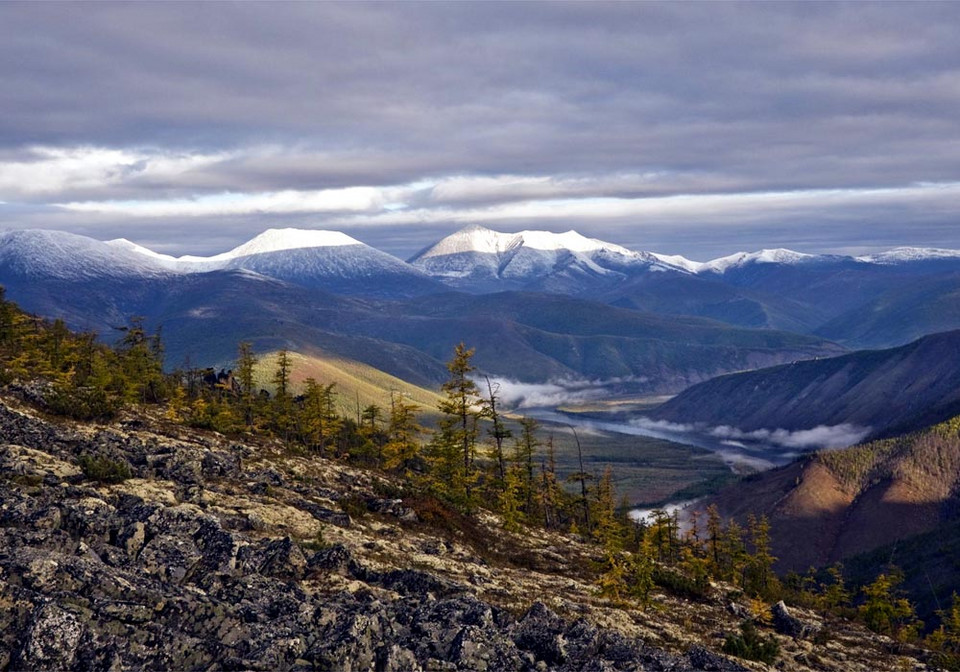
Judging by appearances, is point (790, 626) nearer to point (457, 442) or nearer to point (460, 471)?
point (460, 471)

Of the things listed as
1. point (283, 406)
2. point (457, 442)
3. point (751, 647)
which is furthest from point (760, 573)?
point (283, 406)

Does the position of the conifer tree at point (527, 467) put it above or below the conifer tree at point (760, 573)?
above

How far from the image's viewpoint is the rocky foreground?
2445 cm

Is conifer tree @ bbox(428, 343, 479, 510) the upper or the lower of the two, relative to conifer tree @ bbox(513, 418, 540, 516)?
upper

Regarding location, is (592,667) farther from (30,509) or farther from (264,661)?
(30,509)

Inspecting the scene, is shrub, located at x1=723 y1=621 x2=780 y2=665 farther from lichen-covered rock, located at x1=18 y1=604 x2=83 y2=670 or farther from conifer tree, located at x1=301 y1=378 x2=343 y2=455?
conifer tree, located at x1=301 y1=378 x2=343 y2=455

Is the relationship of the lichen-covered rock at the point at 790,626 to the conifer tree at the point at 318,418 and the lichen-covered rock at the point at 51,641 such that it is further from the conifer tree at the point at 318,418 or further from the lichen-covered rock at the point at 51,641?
the conifer tree at the point at 318,418

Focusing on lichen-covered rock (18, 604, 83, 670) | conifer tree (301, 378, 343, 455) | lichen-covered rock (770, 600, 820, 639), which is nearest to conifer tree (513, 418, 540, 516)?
conifer tree (301, 378, 343, 455)

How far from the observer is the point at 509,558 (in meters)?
55.3

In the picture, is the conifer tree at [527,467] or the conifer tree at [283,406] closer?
the conifer tree at [527,467]

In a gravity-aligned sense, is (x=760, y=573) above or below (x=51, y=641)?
below

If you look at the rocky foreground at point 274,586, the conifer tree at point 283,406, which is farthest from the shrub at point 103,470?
the conifer tree at point 283,406

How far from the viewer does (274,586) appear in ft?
102

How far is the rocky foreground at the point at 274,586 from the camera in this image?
24.5 m
